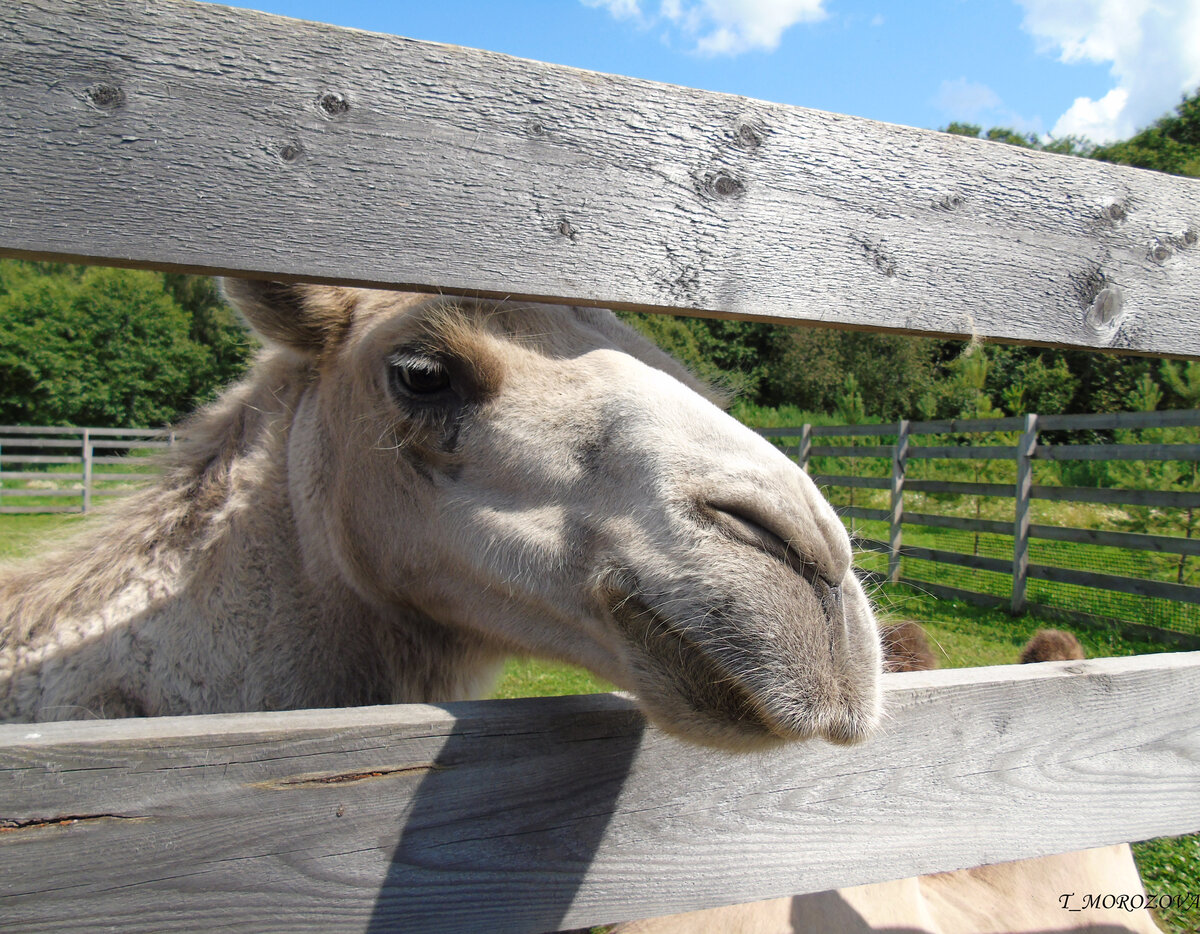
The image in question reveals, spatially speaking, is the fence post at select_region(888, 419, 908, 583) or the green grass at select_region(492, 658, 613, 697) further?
the fence post at select_region(888, 419, 908, 583)

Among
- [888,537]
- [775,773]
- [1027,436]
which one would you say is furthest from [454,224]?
[888,537]

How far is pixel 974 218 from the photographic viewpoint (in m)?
1.50

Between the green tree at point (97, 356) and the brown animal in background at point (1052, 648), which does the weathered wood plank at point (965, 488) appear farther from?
the green tree at point (97, 356)

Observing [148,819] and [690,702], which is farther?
[690,702]

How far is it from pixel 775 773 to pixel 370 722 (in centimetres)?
71

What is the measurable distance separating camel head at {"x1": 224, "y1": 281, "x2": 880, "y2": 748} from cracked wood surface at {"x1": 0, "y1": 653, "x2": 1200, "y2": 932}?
182 millimetres

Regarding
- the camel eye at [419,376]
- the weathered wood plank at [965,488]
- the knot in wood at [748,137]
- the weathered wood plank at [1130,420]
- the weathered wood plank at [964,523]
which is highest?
the weathered wood plank at [1130,420]

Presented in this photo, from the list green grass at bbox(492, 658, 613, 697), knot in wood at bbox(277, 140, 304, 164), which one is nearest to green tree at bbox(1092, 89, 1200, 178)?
green grass at bbox(492, 658, 613, 697)

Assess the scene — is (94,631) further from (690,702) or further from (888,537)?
(888,537)

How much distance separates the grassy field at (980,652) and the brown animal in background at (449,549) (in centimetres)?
47

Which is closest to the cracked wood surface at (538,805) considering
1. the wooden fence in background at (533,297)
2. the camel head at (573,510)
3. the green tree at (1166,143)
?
the wooden fence in background at (533,297)

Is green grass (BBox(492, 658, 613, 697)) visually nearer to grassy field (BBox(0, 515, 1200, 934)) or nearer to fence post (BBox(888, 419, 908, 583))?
grassy field (BBox(0, 515, 1200, 934))

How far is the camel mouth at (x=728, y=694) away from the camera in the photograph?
46.1 inches

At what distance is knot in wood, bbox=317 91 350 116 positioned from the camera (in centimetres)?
112
